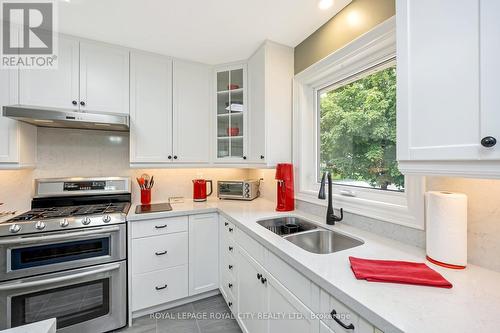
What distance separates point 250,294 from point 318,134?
1436 mm

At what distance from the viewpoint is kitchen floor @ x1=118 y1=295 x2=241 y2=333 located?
170 centimetres

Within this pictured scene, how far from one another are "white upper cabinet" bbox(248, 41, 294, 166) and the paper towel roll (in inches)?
48.5

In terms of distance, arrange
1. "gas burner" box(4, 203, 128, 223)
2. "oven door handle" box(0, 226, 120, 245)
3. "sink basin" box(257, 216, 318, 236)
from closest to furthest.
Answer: "oven door handle" box(0, 226, 120, 245) < "gas burner" box(4, 203, 128, 223) < "sink basin" box(257, 216, 318, 236)

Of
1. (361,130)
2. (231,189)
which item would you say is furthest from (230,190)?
(361,130)

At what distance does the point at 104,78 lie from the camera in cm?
190

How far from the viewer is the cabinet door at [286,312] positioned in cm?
92

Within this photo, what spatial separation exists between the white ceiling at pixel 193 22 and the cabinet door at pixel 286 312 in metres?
1.79

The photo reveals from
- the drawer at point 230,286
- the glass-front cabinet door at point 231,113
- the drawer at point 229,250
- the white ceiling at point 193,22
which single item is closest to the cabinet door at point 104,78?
the white ceiling at point 193,22

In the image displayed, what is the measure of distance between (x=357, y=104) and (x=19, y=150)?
2.67 meters


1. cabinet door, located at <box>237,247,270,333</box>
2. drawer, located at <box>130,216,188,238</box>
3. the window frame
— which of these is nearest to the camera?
the window frame

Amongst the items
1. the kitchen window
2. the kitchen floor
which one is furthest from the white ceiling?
the kitchen floor

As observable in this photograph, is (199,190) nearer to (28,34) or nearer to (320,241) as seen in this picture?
(320,241)

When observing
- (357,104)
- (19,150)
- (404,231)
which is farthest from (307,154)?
(19,150)

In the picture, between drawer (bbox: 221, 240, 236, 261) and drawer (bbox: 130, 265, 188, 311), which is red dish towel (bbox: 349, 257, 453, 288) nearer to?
drawer (bbox: 221, 240, 236, 261)
